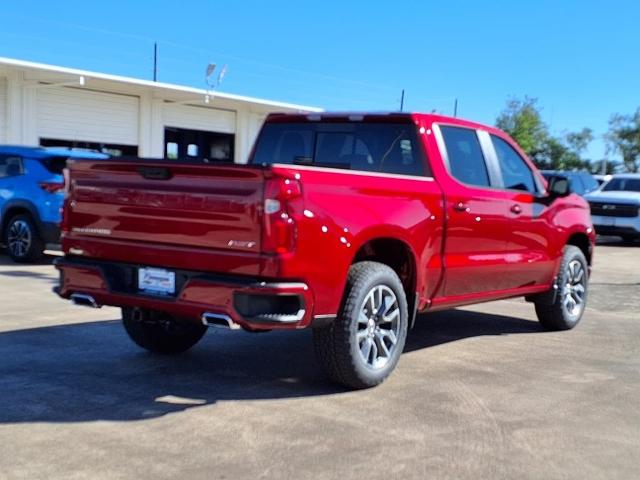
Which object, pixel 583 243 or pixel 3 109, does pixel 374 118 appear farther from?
pixel 3 109

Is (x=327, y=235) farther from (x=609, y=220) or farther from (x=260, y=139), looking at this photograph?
(x=609, y=220)

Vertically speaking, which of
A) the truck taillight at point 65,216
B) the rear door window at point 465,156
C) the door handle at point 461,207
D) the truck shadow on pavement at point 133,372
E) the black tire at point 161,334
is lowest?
the truck shadow on pavement at point 133,372

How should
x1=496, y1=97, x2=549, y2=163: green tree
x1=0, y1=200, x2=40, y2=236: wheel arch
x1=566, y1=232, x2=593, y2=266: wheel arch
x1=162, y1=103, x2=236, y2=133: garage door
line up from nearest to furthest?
x1=566, y1=232, x2=593, y2=266: wheel arch < x1=0, y1=200, x2=40, y2=236: wheel arch < x1=162, y1=103, x2=236, y2=133: garage door < x1=496, y1=97, x2=549, y2=163: green tree

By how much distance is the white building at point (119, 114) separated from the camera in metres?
18.9

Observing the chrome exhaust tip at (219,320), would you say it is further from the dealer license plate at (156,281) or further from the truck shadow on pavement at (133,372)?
the truck shadow on pavement at (133,372)

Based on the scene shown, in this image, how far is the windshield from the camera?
21.2m

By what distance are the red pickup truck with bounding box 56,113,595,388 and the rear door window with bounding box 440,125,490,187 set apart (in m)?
0.02

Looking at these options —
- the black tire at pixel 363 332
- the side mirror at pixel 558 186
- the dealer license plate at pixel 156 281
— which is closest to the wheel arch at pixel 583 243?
the side mirror at pixel 558 186

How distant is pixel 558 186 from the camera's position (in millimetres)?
7266

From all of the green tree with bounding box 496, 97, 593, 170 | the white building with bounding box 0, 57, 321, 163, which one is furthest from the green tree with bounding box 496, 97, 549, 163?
the white building with bounding box 0, 57, 321, 163

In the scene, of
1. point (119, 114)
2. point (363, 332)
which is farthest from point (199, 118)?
point (363, 332)

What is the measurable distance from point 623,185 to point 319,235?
18.7 m

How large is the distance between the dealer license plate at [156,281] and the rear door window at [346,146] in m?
1.95

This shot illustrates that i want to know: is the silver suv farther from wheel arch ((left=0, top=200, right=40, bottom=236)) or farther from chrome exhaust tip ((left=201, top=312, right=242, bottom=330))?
chrome exhaust tip ((left=201, top=312, right=242, bottom=330))
